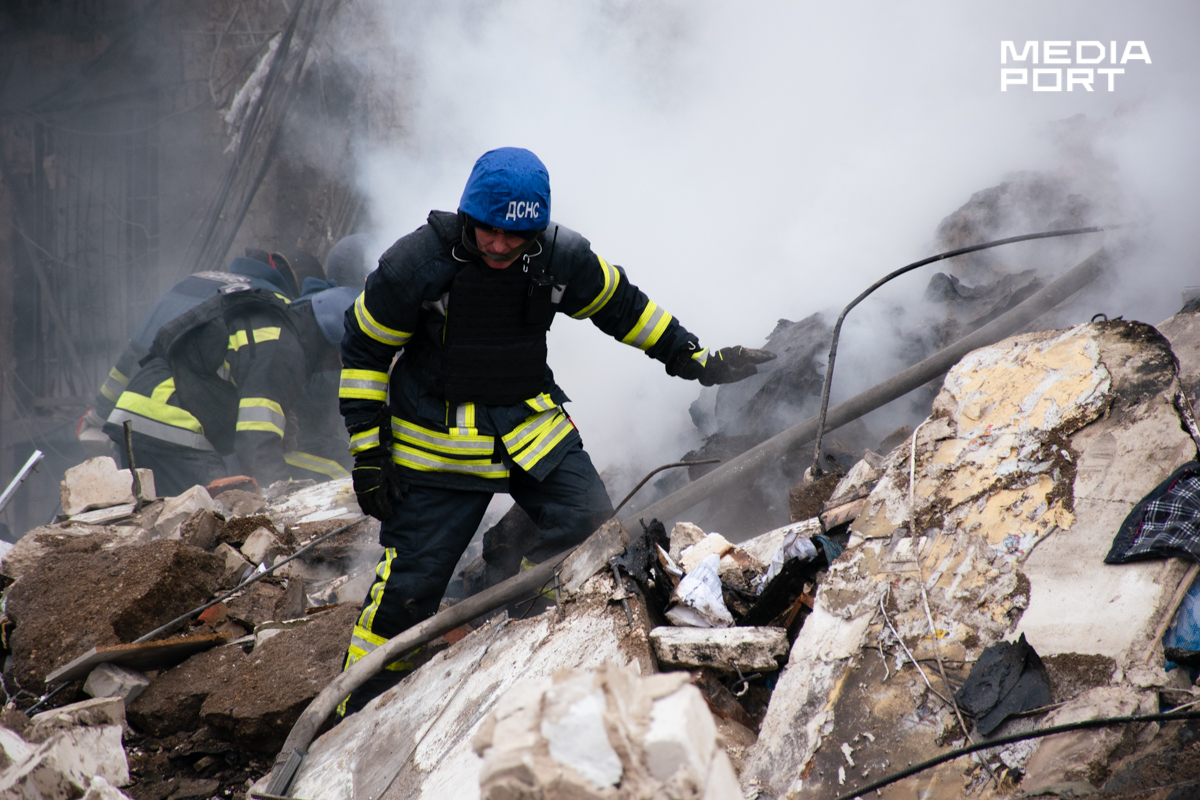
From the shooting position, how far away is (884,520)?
2.31m

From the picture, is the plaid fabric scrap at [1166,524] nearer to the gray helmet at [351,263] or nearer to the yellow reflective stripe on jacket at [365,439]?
the yellow reflective stripe on jacket at [365,439]

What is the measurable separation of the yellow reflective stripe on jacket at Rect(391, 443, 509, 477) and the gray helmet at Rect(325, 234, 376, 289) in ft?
19.0

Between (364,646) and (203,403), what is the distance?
3.89m

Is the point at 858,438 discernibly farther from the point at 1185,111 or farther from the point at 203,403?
the point at 203,403

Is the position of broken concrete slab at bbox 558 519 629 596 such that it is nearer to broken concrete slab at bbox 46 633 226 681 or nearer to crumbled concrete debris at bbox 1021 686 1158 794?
crumbled concrete debris at bbox 1021 686 1158 794

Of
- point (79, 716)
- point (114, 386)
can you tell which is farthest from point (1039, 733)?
point (114, 386)

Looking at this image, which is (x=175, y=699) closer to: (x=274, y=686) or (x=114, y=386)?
(x=274, y=686)

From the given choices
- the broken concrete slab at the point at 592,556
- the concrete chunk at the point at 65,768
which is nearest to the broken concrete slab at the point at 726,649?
the broken concrete slab at the point at 592,556

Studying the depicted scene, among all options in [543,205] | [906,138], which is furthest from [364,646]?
[906,138]

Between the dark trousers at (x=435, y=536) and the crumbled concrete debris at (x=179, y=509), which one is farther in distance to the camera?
the crumbled concrete debris at (x=179, y=509)

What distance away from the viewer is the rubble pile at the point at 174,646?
2.73 m

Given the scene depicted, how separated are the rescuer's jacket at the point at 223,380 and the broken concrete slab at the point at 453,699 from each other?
→ 3794mm

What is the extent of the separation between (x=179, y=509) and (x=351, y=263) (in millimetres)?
4235

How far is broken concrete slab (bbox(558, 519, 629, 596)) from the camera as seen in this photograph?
2.44 meters
